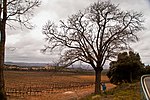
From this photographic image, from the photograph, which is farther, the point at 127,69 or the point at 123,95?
the point at 127,69

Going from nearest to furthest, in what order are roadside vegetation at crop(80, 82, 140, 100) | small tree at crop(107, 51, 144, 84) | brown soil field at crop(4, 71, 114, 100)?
roadside vegetation at crop(80, 82, 140, 100) → small tree at crop(107, 51, 144, 84) → brown soil field at crop(4, 71, 114, 100)

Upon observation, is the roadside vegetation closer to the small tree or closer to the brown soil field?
the brown soil field

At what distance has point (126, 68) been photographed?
104ft

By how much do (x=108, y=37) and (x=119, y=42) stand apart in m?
1.16

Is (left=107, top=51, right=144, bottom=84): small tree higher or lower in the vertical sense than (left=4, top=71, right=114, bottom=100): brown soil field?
higher

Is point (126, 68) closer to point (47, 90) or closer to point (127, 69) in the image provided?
point (127, 69)

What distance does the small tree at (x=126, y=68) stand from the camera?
3144 cm

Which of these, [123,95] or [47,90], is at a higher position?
[123,95]

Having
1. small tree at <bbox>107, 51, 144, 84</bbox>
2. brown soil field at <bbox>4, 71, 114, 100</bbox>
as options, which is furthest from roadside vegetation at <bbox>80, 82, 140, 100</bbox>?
small tree at <bbox>107, 51, 144, 84</bbox>

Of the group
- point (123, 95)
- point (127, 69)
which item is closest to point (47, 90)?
point (127, 69)

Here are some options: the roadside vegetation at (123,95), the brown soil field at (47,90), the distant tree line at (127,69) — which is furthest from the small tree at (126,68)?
the roadside vegetation at (123,95)

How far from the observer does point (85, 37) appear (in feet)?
83.4

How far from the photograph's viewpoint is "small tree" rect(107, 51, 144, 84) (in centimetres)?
3144

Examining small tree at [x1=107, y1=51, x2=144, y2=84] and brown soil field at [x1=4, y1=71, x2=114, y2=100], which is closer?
small tree at [x1=107, y1=51, x2=144, y2=84]
